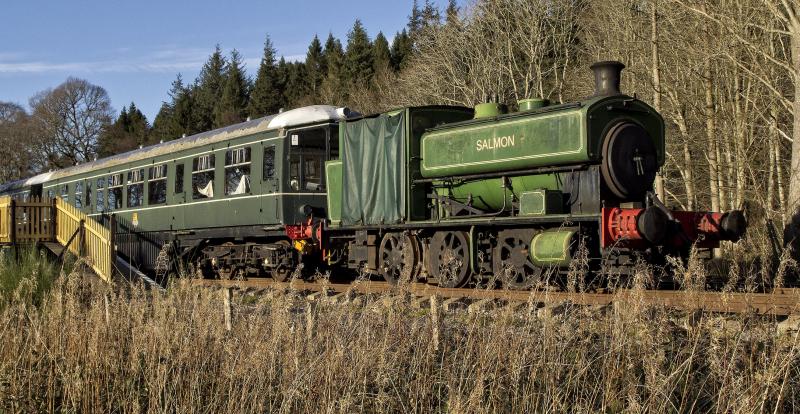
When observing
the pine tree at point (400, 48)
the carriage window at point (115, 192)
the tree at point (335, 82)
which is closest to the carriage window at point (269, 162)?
the carriage window at point (115, 192)

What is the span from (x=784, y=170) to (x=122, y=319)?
19.8 meters

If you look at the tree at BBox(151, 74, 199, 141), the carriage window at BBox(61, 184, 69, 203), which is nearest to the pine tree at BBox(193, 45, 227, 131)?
the tree at BBox(151, 74, 199, 141)

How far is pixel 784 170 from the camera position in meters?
22.2

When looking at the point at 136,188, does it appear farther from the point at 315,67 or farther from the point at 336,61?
the point at 315,67

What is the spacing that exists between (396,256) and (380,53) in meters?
57.0

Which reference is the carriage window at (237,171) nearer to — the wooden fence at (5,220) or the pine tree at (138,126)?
the wooden fence at (5,220)

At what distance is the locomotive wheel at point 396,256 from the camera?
13008mm

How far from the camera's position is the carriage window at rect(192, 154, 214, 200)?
1775 centimetres

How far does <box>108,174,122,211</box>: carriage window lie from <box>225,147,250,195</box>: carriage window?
6.09 m

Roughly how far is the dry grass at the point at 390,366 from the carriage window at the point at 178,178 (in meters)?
11.6

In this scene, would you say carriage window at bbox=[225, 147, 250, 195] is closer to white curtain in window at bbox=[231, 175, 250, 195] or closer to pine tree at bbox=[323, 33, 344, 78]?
white curtain in window at bbox=[231, 175, 250, 195]

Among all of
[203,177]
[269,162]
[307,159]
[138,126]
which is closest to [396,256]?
[307,159]

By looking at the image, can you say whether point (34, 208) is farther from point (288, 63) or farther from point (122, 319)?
point (288, 63)

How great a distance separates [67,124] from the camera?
65.6m
